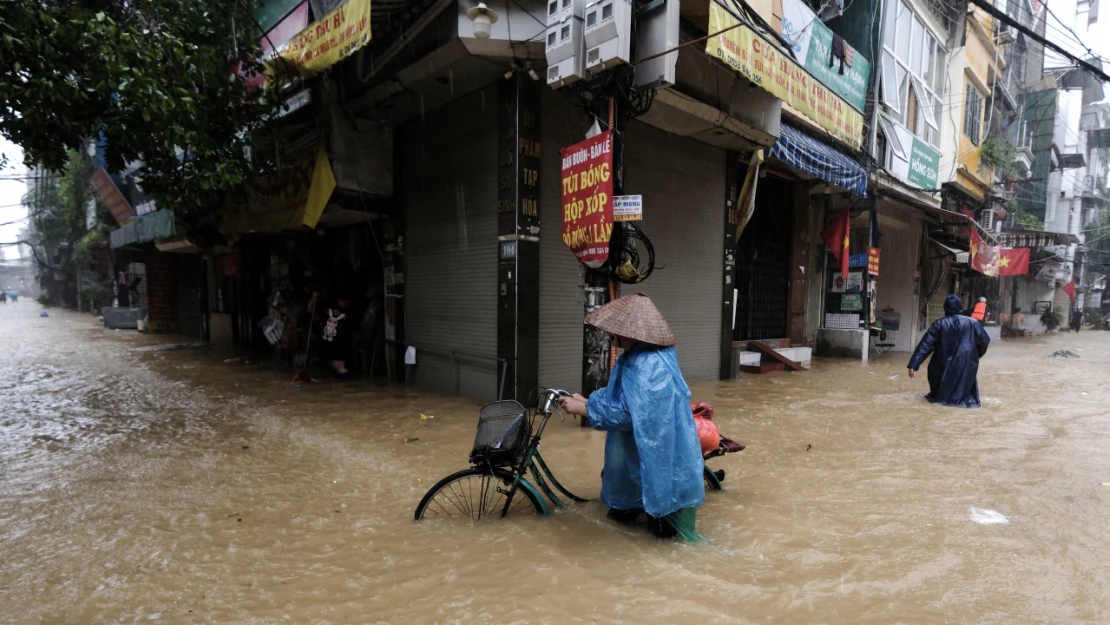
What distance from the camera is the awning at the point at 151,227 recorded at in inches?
450

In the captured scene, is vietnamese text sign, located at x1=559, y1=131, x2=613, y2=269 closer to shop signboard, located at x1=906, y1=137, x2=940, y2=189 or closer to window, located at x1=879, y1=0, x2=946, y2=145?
window, located at x1=879, y1=0, x2=946, y2=145

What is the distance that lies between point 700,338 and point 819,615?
675 centimetres

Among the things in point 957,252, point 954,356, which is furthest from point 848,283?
point 957,252

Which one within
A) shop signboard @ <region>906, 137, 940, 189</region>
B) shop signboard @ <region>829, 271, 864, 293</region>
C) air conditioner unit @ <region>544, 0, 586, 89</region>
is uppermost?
shop signboard @ <region>906, 137, 940, 189</region>

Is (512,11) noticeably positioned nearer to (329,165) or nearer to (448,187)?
(448,187)

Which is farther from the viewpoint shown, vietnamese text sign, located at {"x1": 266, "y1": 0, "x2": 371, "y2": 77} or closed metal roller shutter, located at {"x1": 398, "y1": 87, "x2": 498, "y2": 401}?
closed metal roller shutter, located at {"x1": 398, "y1": 87, "x2": 498, "y2": 401}

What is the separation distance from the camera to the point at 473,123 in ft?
22.4

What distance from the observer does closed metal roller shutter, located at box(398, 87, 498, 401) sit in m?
6.64

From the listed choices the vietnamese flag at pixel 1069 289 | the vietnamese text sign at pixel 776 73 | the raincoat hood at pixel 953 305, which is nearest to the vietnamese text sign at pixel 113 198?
the vietnamese text sign at pixel 776 73

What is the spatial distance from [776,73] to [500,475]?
18.3 feet

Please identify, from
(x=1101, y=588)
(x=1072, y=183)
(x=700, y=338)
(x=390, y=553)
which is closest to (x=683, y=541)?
(x=390, y=553)

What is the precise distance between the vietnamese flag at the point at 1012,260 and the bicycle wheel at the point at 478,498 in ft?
68.1

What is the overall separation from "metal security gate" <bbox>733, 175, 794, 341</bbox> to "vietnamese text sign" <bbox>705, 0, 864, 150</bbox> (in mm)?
3178

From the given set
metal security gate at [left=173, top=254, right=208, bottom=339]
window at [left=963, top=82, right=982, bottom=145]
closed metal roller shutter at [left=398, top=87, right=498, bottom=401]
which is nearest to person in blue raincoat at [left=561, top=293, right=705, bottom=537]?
closed metal roller shutter at [left=398, top=87, right=498, bottom=401]
